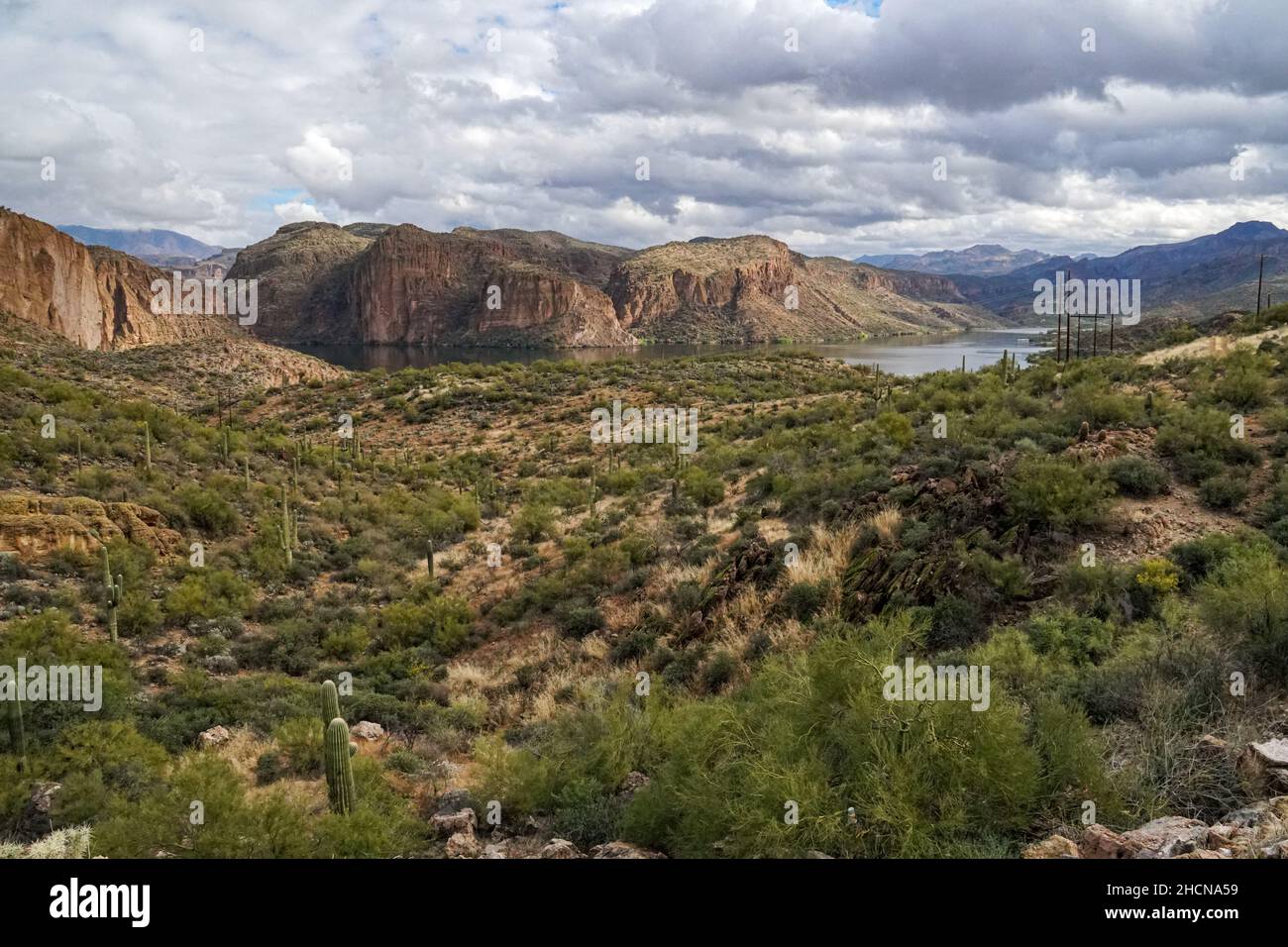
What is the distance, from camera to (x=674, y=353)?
106 metres

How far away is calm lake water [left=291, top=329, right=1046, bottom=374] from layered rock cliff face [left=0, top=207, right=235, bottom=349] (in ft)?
72.1

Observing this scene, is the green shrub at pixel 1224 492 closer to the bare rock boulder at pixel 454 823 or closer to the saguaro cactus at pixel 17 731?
the bare rock boulder at pixel 454 823

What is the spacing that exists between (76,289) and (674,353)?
6928 cm

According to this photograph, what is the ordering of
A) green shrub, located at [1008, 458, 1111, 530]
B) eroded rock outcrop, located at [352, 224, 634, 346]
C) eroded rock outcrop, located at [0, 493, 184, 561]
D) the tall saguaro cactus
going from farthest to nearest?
eroded rock outcrop, located at [352, 224, 634, 346] < eroded rock outcrop, located at [0, 493, 184, 561] < the tall saguaro cactus < green shrub, located at [1008, 458, 1111, 530]

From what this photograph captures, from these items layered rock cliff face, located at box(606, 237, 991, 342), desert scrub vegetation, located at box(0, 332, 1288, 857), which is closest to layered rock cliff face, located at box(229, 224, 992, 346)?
layered rock cliff face, located at box(606, 237, 991, 342)

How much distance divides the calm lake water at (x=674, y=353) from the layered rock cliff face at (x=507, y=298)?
47.1ft

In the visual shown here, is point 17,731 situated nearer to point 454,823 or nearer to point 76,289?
point 454,823

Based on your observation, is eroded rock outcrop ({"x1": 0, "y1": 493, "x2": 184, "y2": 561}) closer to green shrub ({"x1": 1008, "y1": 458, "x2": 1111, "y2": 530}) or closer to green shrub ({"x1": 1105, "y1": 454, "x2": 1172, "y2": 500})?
green shrub ({"x1": 1008, "y1": 458, "x2": 1111, "y2": 530})

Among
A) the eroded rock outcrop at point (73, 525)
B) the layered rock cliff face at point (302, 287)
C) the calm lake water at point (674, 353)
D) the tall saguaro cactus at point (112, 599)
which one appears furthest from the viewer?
the layered rock cliff face at point (302, 287)

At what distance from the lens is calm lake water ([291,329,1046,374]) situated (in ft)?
271

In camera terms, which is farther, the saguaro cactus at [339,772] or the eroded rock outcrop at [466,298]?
the eroded rock outcrop at [466,298]

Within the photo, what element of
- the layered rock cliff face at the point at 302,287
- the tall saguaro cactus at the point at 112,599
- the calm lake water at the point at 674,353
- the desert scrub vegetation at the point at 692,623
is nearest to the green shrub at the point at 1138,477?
the desert scrub vegetation at the point at 692,623

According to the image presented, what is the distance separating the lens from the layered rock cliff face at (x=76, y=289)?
166ft
